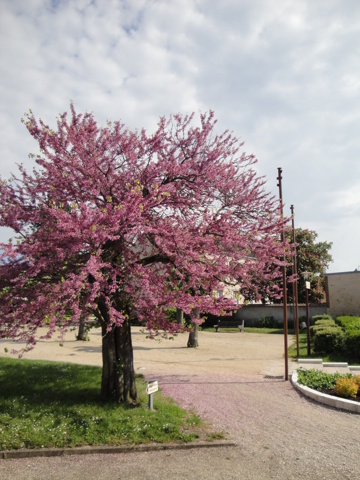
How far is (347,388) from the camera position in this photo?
9539mm

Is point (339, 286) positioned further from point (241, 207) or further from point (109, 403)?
point (109, 403)

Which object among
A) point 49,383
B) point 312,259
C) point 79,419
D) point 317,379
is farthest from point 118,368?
point 312,259

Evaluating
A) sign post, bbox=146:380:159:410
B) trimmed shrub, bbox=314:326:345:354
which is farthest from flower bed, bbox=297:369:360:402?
sign post, bbox=146:380:159:410

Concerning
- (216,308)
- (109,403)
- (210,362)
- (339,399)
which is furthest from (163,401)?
(210,362)

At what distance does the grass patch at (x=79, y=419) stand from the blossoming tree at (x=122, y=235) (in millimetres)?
834

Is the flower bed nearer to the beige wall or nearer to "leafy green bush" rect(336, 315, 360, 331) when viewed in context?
"leafy green bush" rect(336, 315, 360, 331)

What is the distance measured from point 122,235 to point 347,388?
695 cm

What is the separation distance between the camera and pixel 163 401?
31.4ft

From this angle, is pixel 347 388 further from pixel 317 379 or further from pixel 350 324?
pixel 350 324

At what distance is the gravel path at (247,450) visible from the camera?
6.04m

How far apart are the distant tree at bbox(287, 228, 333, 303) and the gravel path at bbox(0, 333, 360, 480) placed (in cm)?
3046

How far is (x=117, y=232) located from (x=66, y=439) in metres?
4.25

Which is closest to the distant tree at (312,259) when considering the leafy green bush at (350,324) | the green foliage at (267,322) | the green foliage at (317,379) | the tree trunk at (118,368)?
the green foliage at (267,322)

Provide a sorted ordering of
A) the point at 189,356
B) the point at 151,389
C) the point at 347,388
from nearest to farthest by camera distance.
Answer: the point at 151,389 < the point at 347,388 < the point at 189,356
